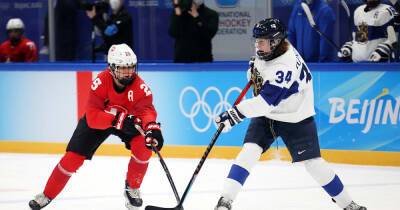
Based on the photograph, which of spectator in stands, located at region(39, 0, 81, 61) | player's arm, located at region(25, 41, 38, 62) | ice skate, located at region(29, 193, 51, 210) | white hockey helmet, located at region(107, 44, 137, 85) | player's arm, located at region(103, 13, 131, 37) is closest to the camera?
white hockey helmet, located at region(107, 44, 137, 85)

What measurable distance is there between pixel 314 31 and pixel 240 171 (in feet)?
10.8

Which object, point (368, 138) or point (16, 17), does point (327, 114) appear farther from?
point (16, 17)

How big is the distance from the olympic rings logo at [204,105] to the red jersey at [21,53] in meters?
2.00

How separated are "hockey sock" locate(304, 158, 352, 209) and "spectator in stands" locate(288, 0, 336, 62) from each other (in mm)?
3081

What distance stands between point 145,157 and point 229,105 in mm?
2448

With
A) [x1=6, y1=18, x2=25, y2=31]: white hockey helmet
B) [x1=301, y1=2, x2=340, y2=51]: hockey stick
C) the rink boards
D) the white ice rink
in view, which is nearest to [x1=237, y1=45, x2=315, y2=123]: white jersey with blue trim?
the white ice rink

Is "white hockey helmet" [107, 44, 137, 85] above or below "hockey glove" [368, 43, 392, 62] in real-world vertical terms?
above

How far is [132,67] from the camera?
18.1 ft

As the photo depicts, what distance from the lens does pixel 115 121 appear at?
17.7 feet

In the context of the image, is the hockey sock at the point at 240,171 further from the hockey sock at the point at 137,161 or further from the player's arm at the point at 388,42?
the player's arm at the point at 388,42

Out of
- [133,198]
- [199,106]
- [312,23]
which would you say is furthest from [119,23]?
[133,198]

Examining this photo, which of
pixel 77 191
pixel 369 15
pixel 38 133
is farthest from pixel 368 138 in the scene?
pixel 38 133

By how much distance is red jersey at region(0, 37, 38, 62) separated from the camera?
375 inches

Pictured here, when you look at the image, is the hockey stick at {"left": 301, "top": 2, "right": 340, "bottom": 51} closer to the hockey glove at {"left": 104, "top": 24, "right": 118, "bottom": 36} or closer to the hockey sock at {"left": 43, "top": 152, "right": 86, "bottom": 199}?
the hockey glove at {"left": 104, "top": 24, "right": 118, "bottom": 36}
